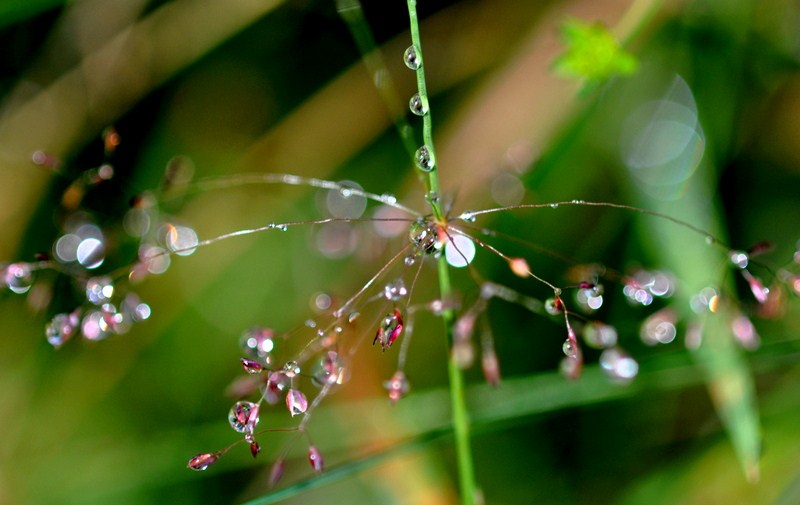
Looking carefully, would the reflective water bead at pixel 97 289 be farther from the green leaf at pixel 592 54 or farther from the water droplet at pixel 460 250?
the green leaf at pixel 592 54

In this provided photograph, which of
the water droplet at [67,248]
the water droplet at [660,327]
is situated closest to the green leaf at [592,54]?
the water droplet at [660,327]

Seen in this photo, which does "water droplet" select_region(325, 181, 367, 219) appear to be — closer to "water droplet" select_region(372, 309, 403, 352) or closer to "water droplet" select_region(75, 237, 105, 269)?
"water droplet" select_region(75, 237, 105, 269)

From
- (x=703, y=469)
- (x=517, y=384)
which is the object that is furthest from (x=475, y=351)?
(x=703, y=469)

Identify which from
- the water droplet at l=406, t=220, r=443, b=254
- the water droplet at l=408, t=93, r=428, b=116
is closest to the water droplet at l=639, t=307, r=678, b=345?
the water droplet at l=406, t=220, r=443, b=254

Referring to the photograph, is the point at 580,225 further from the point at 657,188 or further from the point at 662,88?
the point at 662,88

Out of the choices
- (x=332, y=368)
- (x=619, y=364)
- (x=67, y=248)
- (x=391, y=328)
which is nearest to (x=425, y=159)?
(x=391, y=328)

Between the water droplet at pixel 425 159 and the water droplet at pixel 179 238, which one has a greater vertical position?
the water droplet at pixel 179 238
